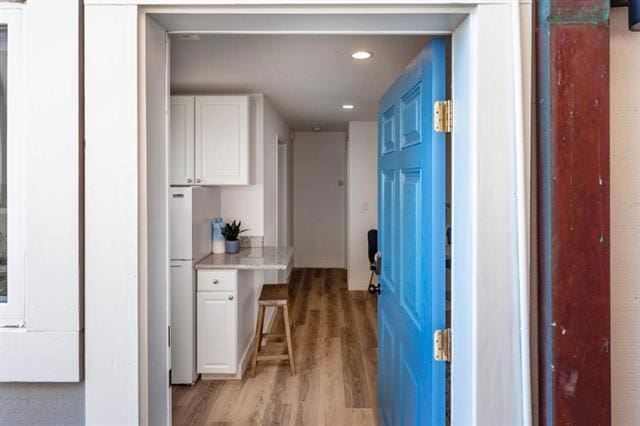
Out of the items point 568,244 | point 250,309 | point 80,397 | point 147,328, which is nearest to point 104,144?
point 147,328

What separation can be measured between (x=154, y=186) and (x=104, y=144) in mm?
174

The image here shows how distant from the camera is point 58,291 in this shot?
3.58 feet

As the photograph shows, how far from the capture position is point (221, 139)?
3.28 m

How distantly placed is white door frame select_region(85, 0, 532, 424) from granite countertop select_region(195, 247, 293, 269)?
180cm

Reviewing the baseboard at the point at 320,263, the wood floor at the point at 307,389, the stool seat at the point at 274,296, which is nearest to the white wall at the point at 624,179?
the wood floor at the point at 307,389

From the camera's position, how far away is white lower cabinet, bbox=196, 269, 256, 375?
9.75ft

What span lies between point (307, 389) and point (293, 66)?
2.32 m

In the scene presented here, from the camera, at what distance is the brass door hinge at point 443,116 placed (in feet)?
4.15

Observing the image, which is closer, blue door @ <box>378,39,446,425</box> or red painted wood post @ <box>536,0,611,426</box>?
red painted wood post @ <box>536,0,611,426</box>

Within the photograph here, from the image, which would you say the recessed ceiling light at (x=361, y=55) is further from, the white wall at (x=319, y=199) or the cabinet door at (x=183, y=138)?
the white wall at (x=319, y=199)

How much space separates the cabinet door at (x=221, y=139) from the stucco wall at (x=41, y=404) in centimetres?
225

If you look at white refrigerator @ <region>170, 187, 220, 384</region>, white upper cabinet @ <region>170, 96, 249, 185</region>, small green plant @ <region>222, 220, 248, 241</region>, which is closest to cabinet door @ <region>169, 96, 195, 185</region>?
white upper cabinet @ <region>170, 96, 249, 185</region>

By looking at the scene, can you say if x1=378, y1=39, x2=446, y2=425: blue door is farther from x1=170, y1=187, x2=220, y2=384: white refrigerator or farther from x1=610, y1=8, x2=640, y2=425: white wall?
x1=170, y1=187, x2=220, y2=384: white refrigerator

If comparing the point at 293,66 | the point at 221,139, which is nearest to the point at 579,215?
the point at 293,66
